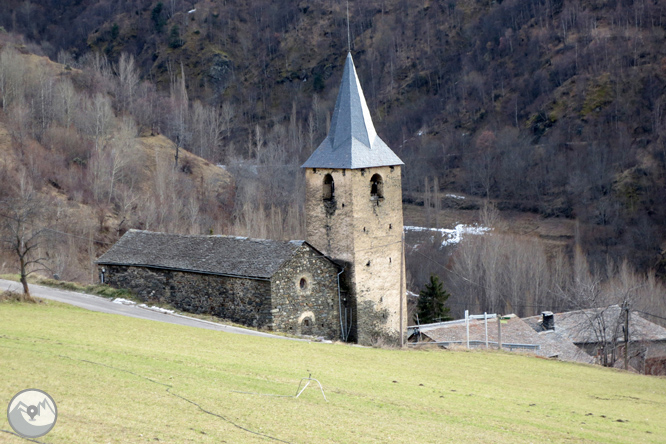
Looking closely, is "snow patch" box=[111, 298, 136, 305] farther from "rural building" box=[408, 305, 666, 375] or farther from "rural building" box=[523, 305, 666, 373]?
"rural building" box=[523, 305, 666, 373]

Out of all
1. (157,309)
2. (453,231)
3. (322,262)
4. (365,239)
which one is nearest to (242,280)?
(322,262)

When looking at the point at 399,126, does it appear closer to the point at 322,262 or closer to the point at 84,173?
the point at 84,173

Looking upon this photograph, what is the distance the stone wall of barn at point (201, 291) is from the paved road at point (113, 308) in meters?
1.06

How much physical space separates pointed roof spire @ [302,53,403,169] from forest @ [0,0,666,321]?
13.7 metres

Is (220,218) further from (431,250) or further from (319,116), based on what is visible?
(319,116)

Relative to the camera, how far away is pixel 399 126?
365ft

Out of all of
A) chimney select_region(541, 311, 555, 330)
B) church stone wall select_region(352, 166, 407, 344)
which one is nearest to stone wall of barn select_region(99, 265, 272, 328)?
church stone wall select_region(352, 166, 407, 344)

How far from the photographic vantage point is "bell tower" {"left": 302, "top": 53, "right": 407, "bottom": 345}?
29.0m

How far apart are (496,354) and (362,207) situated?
7.67 meters

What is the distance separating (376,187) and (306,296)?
571 centimetres

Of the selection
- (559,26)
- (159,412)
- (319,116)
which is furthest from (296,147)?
(159,412)

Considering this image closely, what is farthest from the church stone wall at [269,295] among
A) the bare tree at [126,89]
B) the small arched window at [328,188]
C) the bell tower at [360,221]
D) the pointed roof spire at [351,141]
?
the bare tree at [126,89]

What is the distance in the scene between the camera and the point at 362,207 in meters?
29.2

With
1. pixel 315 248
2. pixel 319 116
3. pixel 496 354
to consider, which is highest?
pixel 319 116
